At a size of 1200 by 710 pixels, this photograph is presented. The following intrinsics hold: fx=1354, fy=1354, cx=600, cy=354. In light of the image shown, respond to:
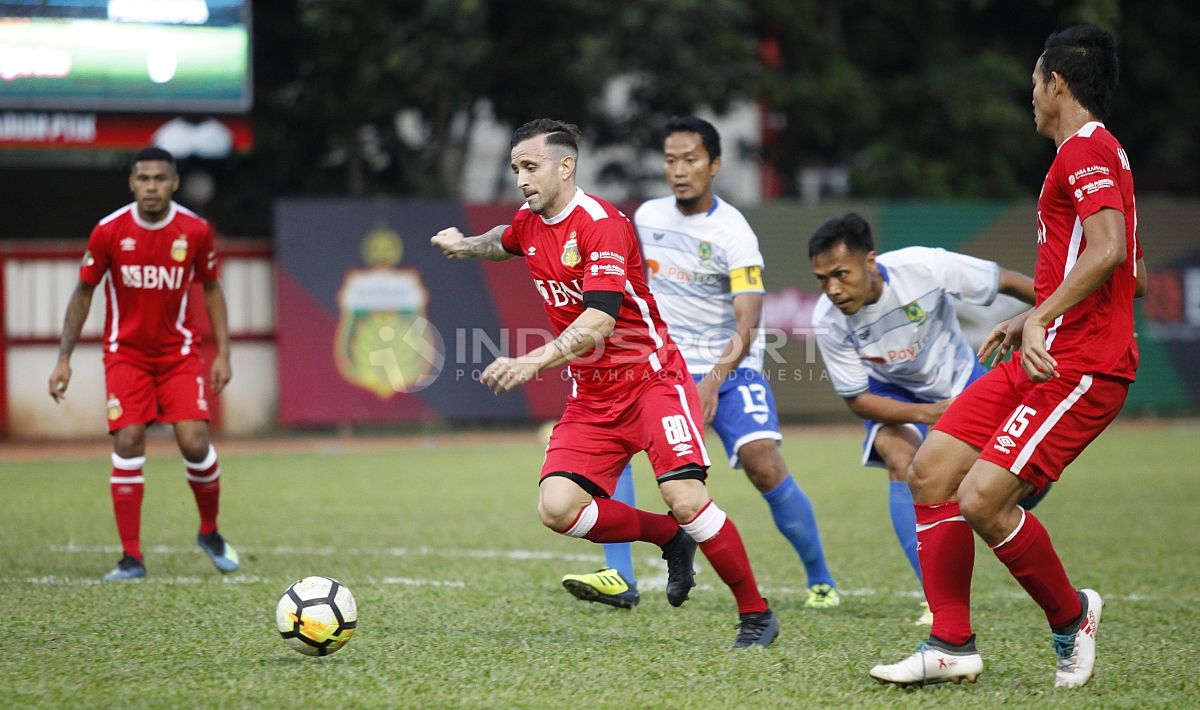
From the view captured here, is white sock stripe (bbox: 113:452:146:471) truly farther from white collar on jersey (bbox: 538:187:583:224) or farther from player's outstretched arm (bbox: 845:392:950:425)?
player's outstretched arm (bbox: 845:392:950:425)

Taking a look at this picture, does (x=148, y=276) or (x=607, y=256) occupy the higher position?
(x=607, y=256)

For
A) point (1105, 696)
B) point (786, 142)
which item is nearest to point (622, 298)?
point (1105, 696)

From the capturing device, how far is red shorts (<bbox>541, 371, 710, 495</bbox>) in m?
5.83

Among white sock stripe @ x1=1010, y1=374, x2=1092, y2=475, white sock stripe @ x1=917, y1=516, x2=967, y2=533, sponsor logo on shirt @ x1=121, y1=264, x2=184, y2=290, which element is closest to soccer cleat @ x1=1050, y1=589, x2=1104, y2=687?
white sock stripe @ x1=917, y1=516, x2=967, y2=533

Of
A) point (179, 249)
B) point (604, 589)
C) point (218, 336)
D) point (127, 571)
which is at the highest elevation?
point (179, 249)

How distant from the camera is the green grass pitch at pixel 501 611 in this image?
4.96m

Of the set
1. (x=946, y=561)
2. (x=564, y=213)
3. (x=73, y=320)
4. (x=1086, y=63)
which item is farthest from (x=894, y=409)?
(x=73, y=320)

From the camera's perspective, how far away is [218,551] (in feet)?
25.6

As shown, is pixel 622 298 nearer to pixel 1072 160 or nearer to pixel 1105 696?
pixel 1072 160

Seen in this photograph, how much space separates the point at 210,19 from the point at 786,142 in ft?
35.9

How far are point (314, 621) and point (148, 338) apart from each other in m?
3.11

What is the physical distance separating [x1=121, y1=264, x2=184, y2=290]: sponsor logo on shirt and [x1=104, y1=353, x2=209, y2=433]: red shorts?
0.42m

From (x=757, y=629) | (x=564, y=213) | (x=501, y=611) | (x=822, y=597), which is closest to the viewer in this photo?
(x=757, y=629)

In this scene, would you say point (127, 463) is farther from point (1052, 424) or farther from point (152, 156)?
point (1052, 424)
